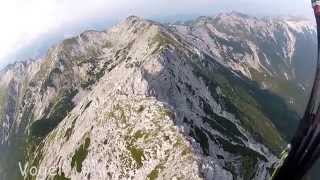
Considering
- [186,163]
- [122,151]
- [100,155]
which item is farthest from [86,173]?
[186,163]

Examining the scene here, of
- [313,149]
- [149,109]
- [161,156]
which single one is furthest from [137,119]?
[313,149]

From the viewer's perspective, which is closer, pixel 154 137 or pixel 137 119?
pixel 154 137

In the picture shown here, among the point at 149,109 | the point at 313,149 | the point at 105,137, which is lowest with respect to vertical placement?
the point at 105,137

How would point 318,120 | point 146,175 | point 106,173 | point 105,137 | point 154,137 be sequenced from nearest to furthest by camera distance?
point 318,120
point 146,175
point 154,137
point 106,173
point 105,137

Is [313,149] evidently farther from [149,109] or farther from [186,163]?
[149,109]

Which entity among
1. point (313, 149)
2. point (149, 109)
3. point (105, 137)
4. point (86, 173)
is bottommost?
point (86, 173)

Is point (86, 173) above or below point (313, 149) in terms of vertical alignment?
below

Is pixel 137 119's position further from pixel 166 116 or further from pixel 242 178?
pixel 242 178

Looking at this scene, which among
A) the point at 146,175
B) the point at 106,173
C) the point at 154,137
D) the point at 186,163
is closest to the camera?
the point at 186,163

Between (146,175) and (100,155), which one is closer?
(146,175)
